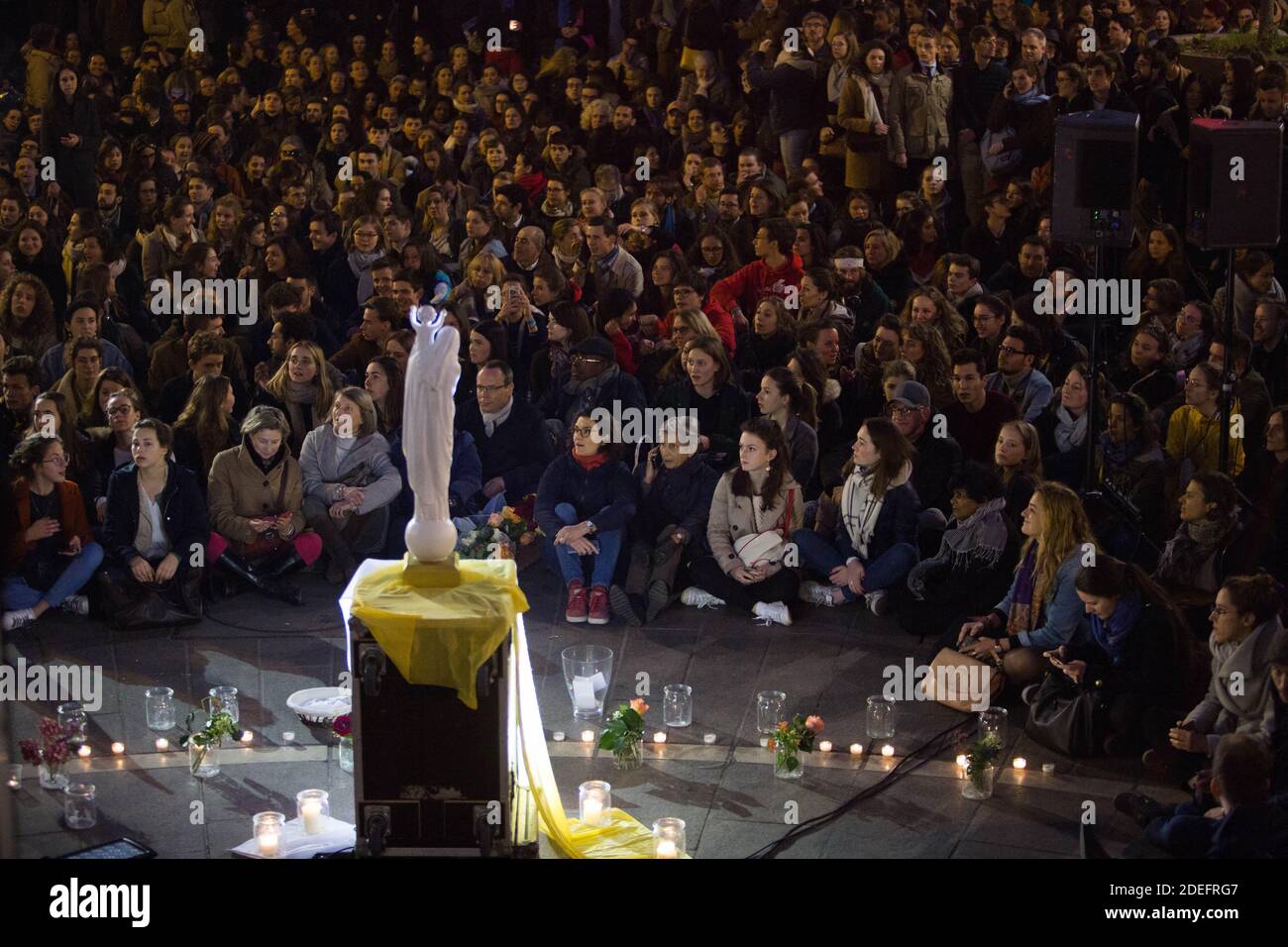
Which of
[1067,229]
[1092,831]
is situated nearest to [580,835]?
[1092,831]

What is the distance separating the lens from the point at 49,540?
31.1 ft

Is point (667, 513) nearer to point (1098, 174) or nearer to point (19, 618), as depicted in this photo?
point (1098, 174)

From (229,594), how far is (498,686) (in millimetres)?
3769

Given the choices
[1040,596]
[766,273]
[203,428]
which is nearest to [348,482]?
[203,428]

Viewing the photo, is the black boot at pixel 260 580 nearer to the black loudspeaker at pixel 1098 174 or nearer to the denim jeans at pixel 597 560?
the denim jeans at pixel 597 560

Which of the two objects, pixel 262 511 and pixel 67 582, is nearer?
pixel 67 582

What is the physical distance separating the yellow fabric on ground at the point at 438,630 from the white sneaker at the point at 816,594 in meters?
3.43

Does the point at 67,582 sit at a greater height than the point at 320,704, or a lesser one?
greater

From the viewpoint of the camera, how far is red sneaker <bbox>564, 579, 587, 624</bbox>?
31.6 ft

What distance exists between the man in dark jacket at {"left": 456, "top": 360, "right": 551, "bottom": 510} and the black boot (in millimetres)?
1277

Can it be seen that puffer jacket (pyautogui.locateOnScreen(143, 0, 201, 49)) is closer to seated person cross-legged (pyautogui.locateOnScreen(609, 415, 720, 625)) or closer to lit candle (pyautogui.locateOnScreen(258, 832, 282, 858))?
seated person cross-legged (pyautogui.locateOnScreen(609, 415, 720, 625))

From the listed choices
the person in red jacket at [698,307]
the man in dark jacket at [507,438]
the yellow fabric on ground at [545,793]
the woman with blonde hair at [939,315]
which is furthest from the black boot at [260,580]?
the woman with blonde hair at [939,315]

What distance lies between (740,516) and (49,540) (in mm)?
3577

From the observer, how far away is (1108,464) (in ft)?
32.2
